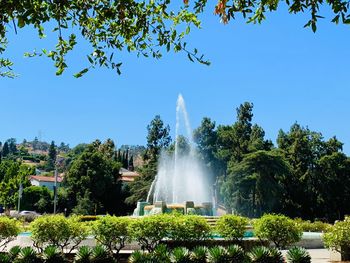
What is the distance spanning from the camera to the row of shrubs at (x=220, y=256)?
12219mm

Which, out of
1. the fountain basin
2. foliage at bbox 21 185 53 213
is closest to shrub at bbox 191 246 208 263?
the fountain basin

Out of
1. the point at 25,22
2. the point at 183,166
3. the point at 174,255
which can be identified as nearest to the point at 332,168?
the point at 183,166

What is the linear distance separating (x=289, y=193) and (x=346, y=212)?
21.5ft

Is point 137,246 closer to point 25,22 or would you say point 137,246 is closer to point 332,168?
point 25,22

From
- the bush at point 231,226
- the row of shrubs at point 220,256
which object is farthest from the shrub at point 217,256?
the bush at point 231,226

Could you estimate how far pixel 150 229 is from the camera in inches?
576

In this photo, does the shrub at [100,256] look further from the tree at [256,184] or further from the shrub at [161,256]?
the tree at [256,184]

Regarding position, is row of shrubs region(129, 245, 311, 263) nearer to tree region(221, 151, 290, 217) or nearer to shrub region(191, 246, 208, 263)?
shrub region(191, 246, 208, 263)

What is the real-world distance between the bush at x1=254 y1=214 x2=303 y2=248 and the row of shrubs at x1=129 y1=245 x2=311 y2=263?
7.09 ft

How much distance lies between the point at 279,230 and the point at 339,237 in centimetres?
192

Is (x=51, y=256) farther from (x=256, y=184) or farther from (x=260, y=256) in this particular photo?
(x=256, y=184)

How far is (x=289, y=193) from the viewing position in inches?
1997

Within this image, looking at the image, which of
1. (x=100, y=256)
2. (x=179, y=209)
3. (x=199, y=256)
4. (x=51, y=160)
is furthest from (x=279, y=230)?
(x=51, y=160)

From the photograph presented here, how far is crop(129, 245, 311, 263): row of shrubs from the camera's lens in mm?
12219
